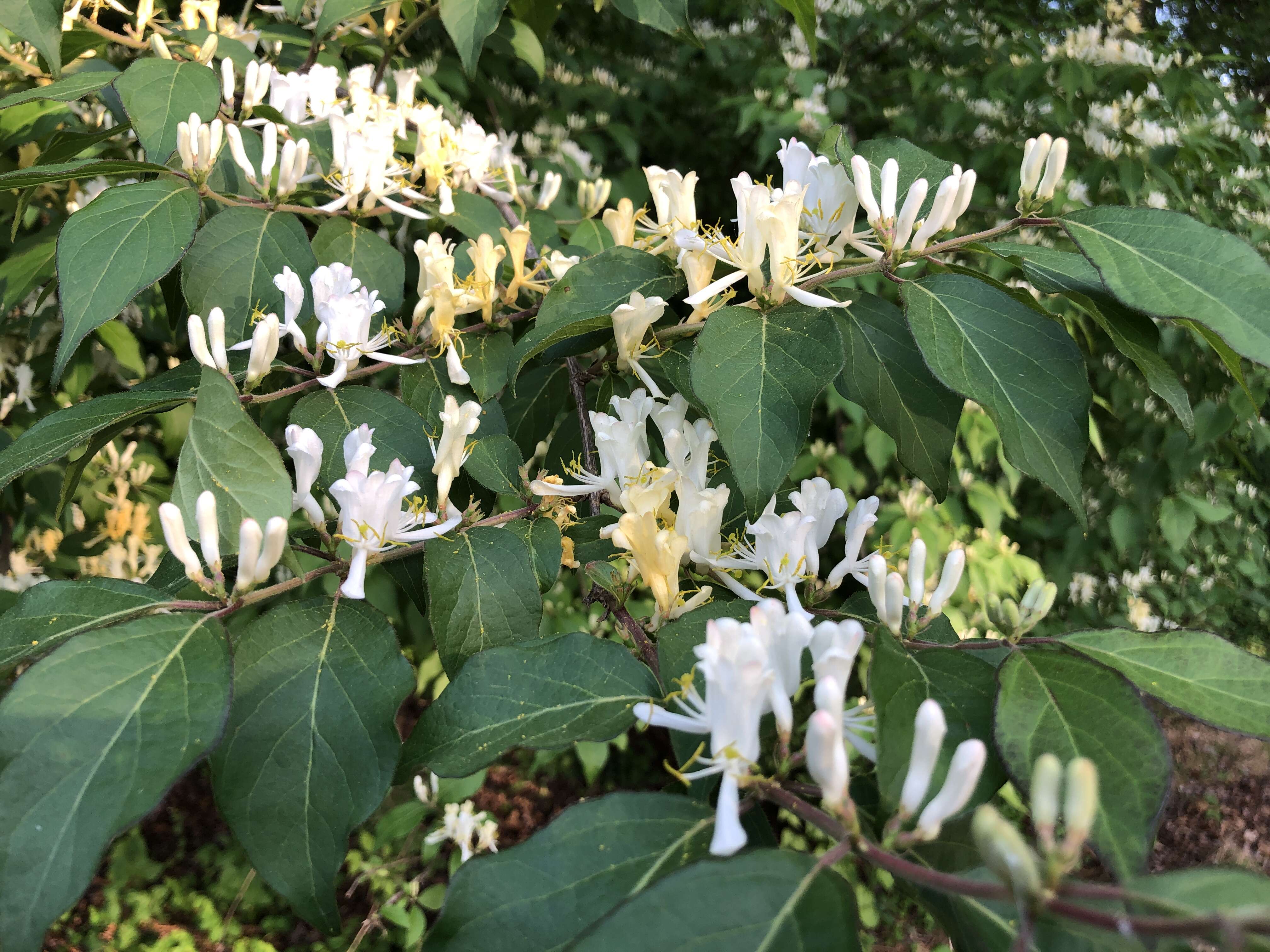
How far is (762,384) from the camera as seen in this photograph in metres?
0.69

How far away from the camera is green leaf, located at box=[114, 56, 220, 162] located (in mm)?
946

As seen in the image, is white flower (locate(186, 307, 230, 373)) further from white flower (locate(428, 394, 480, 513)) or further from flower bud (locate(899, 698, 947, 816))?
flower bud (locate(899, 698, 947, 816))

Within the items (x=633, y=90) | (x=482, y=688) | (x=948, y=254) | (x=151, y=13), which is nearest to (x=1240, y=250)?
(x=948, y=254)

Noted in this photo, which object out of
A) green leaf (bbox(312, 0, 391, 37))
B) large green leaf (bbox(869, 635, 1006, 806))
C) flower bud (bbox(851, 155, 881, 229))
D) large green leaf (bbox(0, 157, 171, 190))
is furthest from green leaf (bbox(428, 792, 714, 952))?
green leaf (bbox(312, 0, 391, 37))

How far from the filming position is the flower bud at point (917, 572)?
699mm

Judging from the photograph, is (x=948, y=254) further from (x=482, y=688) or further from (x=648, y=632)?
(x=482, y=688)

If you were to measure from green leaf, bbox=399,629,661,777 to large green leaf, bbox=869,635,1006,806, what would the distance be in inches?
6.7

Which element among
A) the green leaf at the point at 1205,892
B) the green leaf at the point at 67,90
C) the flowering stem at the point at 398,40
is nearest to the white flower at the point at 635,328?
the green leaf at the point at 1205,892

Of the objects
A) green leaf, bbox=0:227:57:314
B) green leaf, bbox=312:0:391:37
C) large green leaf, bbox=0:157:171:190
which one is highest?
green leaf, bbox=312:0:391:37

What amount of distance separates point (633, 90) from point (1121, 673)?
126 inches

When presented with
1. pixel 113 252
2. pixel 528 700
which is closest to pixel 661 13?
pixel 113 252

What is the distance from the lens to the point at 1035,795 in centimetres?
38

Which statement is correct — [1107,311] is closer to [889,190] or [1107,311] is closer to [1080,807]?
[889,190]

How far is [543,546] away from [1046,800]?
473mm
